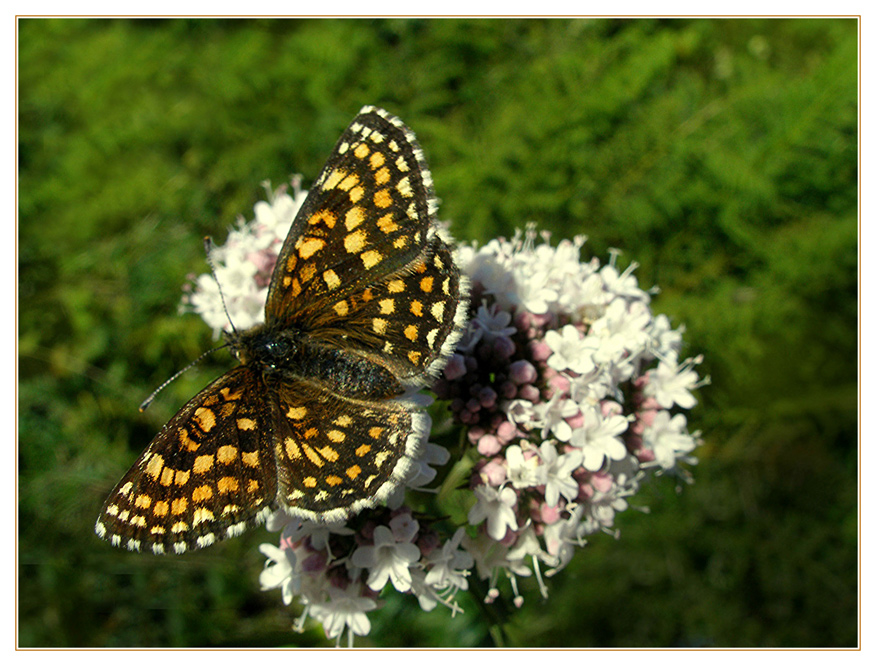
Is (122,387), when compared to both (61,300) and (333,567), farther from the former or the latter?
(333,567)

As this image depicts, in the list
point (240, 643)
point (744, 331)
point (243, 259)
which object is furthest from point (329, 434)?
point (744, 331)

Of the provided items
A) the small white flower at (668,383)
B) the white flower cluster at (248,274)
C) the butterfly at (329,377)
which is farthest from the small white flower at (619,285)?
the white flower cluster at (248,274)

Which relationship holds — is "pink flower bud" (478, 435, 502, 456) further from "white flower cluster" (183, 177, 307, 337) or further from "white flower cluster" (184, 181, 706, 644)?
"white flower cluster" (183, 177, 307, 337)

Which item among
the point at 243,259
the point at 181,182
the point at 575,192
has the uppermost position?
the point at 181,182

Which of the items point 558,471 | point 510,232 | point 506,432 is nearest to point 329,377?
point 506,432

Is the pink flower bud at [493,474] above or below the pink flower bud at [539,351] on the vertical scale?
below

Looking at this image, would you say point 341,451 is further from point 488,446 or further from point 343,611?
point 343,611

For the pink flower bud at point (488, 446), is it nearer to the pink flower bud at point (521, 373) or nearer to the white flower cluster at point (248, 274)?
the pink flower bud at point (521, 373)
